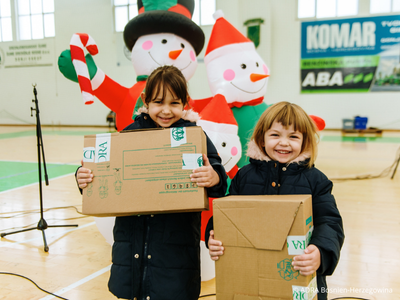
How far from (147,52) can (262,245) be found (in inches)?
77.3

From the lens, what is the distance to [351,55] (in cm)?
1045

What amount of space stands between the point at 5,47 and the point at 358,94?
13.0 m

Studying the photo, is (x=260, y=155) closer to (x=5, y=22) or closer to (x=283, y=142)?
(x=283, y=142)

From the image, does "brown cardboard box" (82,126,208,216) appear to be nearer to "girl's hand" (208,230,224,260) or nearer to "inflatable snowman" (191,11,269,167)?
"girl's hand" (208,230,224,260)

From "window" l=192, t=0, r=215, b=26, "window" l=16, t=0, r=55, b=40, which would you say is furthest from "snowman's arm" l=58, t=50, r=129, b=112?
"window" l=16, t=0, r=55, b=40

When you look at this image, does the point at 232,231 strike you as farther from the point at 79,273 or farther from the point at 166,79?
the point at 79,273

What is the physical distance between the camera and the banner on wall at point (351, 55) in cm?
1020

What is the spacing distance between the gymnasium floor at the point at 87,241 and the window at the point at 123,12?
8027 millimetres

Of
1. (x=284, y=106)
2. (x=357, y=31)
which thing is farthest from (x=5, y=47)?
(x=284, y=106)

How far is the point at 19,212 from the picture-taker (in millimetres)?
3342

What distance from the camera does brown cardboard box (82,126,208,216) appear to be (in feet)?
3.61

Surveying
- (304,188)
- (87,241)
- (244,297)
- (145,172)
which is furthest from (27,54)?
(244,297)

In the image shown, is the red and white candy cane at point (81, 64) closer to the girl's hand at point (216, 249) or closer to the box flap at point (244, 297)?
the girl's hand at point (216, 249)

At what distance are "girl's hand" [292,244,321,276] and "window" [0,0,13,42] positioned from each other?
15.4 m
